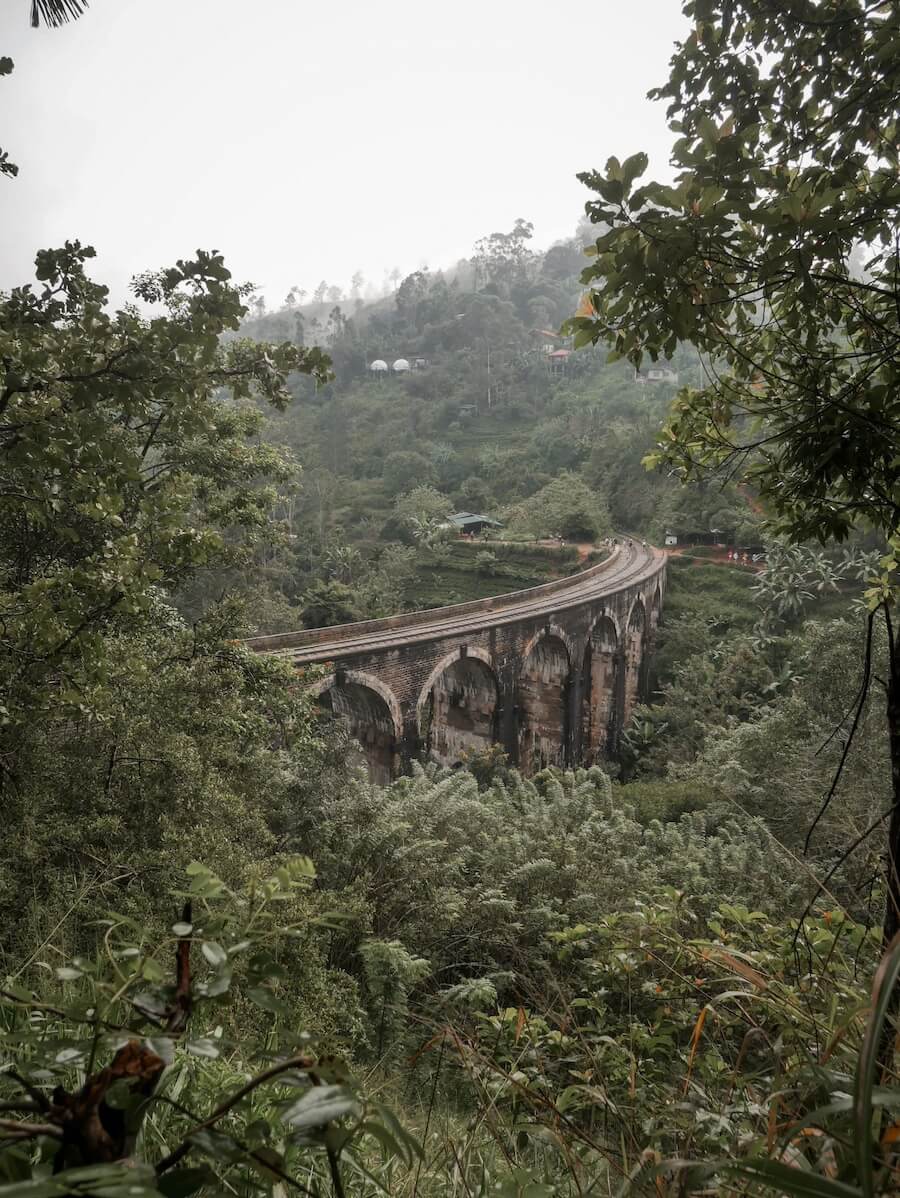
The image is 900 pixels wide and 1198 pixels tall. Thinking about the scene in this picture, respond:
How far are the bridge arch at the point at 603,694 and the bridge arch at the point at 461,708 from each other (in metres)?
4.80

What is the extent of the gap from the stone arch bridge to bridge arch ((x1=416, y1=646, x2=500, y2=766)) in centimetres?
3

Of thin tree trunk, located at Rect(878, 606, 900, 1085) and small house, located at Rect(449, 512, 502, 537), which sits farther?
small house, located at Rect(449, 512, 502, 537)

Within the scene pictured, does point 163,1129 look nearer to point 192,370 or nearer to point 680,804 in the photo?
point 192,370

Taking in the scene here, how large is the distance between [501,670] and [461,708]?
1965 millimetres

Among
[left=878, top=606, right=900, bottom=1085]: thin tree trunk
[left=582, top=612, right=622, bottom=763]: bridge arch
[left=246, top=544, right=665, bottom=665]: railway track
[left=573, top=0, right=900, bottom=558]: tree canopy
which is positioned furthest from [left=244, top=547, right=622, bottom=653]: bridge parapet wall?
[left=878, top=606, right=900, bottom=1085]: thin tree trunk

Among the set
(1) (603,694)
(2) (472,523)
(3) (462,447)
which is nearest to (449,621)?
(1) (603,694)

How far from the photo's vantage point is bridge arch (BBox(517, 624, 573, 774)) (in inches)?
757

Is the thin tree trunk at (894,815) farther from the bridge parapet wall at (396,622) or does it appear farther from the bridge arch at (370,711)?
the bridge arch at (370,711)

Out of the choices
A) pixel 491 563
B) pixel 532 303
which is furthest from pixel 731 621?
pixel 532 303

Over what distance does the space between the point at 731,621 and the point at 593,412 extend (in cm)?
2310

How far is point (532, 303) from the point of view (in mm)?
63031

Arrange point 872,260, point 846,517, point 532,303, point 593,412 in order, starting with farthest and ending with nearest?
point 532,303
point 593,412
point 846,517
point 872,260

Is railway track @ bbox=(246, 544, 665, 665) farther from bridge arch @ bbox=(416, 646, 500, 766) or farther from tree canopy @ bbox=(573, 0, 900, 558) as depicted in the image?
tree canopy @ bbox=(573, 0, 900, 558)

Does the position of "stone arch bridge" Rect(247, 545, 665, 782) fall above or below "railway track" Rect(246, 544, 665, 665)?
below
